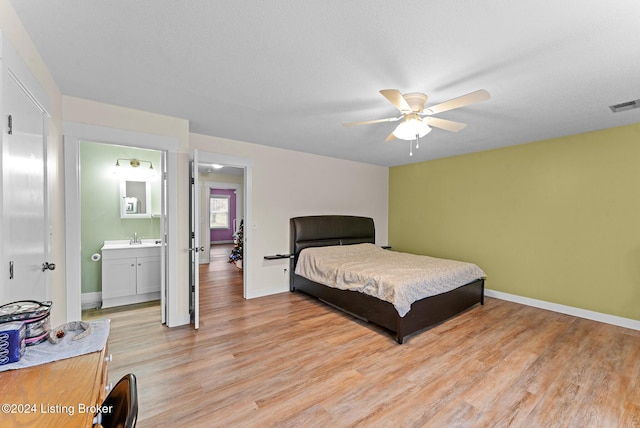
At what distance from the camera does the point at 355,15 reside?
1524mm

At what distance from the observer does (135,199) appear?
4.41 meters

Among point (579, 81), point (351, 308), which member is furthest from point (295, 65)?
point (351, 308)

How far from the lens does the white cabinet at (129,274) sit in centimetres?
387

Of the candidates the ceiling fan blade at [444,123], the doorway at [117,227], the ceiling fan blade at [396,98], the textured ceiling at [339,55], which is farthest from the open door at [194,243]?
→ the ceiling fan blade at [444,123]

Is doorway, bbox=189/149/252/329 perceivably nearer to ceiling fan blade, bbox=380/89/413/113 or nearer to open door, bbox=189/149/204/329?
open door, bbox=189/149/204/329

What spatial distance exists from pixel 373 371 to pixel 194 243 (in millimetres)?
2379

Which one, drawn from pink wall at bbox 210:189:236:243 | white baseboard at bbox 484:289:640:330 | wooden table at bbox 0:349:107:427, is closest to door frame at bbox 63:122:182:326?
wooden table at bbox 0:349:107:427

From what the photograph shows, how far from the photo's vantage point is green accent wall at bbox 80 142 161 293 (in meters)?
4.02

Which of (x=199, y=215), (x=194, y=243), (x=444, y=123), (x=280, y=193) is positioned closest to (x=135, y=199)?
(x=199, y=215)

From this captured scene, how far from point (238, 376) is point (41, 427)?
5.44ft

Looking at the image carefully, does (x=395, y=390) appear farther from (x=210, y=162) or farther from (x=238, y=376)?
(x=210, y=162)

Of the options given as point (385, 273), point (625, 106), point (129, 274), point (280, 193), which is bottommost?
point (129, 274)

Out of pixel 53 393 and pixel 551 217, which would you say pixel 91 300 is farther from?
pixel 551 217

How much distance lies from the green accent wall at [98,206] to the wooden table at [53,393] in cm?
366
